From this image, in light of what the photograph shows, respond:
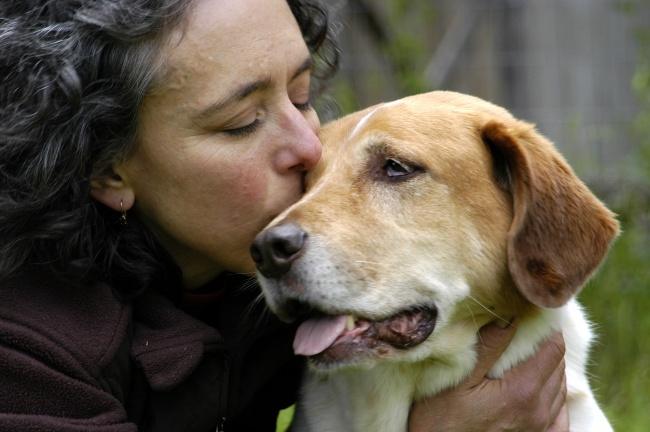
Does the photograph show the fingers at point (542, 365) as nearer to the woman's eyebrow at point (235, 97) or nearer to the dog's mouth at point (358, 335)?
the dog's mouth at point (358, 335)

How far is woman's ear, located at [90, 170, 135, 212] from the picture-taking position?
300 centimetres

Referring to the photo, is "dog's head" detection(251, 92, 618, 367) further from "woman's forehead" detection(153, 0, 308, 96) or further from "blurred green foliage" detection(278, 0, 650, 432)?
"blurred green foliage" detection(278, 0, 650, 432)

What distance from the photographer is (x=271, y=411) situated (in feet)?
11.3

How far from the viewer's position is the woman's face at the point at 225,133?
112 inches

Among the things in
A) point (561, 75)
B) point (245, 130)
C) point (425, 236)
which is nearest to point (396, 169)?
point (425, 236)

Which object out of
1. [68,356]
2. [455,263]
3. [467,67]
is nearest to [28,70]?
[68,356]

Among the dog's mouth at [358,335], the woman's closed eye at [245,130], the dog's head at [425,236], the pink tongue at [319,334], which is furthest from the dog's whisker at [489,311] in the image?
the woman's closed eye at [245,130]

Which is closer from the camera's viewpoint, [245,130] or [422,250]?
[422,250]

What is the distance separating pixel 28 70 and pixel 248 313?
3.01 feet

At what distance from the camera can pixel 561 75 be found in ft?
26.6

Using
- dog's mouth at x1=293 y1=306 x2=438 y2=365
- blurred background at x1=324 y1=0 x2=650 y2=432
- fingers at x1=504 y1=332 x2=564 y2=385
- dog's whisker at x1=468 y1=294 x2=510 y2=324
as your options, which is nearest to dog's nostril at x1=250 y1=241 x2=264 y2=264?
dog's mouth at x1=293 y1=306 x2=438 y2=365

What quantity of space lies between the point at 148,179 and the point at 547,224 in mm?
1094

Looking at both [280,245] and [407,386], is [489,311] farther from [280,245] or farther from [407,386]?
[280,245]

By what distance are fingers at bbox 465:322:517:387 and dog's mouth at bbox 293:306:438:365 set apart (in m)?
0.20
